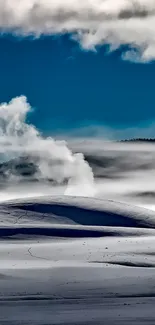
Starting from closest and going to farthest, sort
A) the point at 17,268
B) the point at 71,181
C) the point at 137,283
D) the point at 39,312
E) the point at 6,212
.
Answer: the point at 39,312
the point at 137,283
the point at 17,268
the point at 6,212
the point at 71,181

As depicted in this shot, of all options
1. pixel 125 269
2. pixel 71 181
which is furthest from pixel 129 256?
pixel 71 181

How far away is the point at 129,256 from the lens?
2789 centimetres

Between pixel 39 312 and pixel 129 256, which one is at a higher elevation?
pixel 129 256

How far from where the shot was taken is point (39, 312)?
17.3 metres

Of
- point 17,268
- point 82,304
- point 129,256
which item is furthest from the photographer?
point 129,256

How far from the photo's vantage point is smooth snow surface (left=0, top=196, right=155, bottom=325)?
688 inches

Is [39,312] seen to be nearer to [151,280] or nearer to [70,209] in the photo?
[151,280]

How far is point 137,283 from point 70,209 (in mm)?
20403

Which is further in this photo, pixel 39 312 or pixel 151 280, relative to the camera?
pixel 151 280

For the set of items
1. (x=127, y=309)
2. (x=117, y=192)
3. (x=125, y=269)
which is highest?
(x=117, y=192)

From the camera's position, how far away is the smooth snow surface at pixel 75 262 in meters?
17.5

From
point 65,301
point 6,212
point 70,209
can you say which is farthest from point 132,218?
point 65,301

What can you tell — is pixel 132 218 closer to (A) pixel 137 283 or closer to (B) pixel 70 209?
(B) pixel 70 209

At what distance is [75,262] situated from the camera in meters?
26.4
